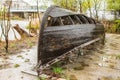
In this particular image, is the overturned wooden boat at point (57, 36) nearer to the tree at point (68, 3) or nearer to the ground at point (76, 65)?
the ground at point (76, 65)

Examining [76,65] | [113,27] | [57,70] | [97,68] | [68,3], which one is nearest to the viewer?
[57,70]

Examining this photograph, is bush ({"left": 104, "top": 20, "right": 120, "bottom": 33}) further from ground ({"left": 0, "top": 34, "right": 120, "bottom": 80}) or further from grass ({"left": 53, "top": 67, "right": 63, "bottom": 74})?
grass ({"left": 53, "top": 67, "right": 63, "bottom": 74})

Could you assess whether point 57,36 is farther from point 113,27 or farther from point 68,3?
point 113,27

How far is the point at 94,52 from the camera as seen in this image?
10.5 meters

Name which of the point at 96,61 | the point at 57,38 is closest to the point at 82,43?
the point at 96,61

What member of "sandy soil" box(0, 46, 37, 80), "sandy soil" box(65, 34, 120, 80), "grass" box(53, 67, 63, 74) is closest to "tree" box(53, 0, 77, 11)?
"sandy soil" box(0, 46, 37, 80)

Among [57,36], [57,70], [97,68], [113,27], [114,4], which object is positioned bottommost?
[97,68]

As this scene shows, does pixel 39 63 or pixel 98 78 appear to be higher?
pixel 39 63

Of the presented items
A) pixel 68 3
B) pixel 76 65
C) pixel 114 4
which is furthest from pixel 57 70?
pixel 114 4

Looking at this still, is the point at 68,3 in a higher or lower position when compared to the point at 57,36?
higher

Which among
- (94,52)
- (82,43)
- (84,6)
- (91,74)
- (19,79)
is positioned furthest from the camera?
(84,6)

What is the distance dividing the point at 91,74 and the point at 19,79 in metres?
2.37

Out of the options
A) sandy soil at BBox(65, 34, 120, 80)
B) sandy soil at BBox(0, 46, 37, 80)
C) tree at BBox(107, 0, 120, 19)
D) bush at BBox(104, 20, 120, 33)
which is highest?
tree at BBox(107, 0, 120, 19)

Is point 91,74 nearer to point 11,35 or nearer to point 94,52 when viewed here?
point 94,52
